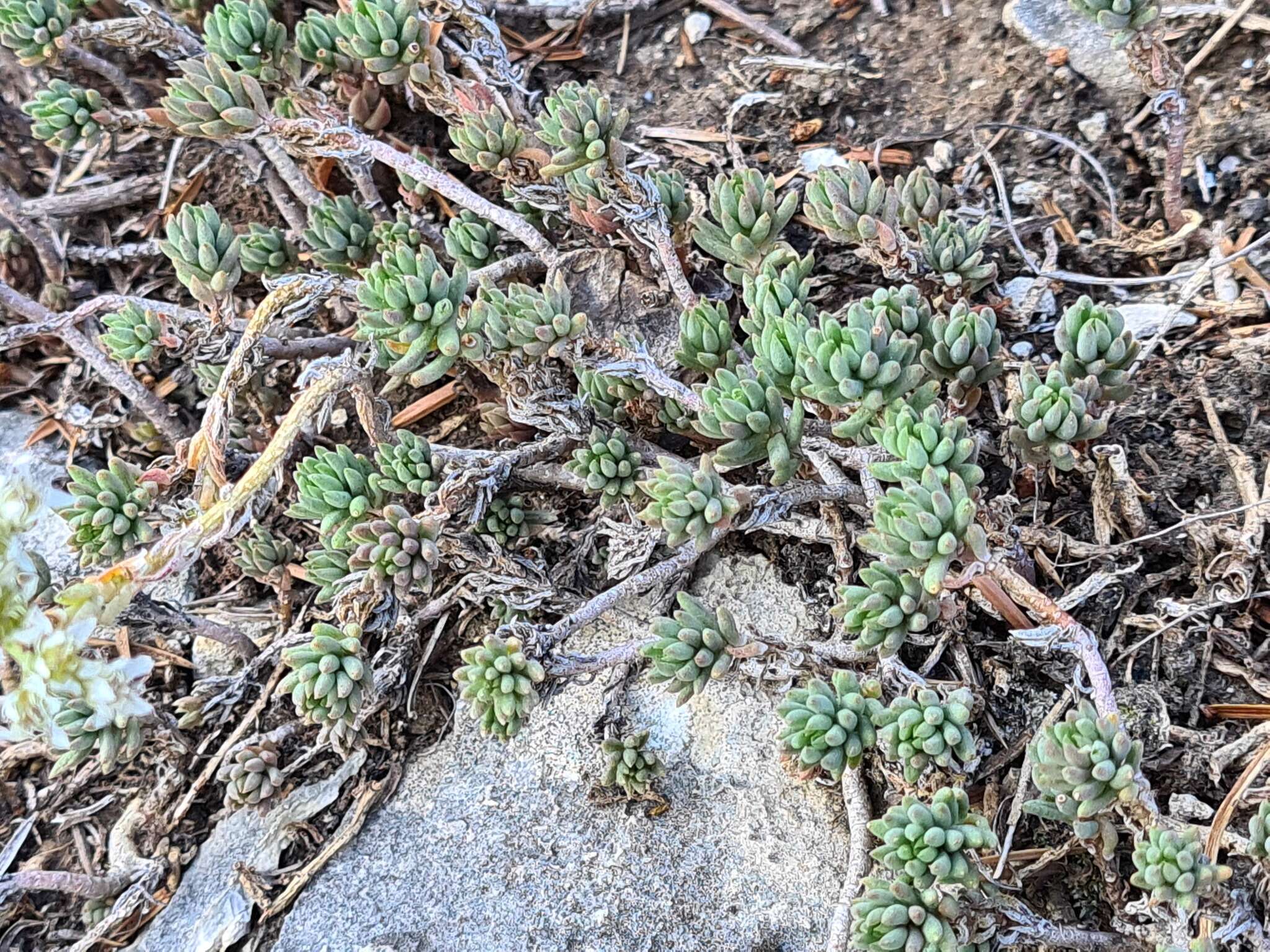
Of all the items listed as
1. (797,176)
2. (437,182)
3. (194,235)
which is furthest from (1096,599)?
(194,235)

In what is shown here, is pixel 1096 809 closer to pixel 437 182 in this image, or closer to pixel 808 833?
pixel 808 833

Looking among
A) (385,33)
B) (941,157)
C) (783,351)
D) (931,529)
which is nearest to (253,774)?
(783,351)

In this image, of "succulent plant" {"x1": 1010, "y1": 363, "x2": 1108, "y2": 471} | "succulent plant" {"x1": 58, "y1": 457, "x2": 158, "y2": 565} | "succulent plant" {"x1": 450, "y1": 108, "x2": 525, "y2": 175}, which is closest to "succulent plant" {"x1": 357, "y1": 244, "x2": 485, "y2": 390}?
"succulent plant" {"x1": 450, "y1": 108, "x2": 525, "y2": 175}

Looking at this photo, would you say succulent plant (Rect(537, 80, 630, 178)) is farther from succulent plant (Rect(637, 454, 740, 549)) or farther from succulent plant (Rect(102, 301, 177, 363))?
succulent plant (Rect(102, 301, 177, 363))

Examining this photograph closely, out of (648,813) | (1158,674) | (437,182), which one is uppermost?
(437,182)

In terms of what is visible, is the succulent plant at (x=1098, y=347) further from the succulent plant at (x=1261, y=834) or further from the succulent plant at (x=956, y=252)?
the succulent plant at (x=1261, y=834)

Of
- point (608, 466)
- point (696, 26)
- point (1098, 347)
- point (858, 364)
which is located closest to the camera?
point (858, 364)

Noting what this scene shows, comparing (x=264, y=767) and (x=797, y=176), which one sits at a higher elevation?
(x=797, y=176)

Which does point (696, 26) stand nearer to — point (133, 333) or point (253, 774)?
point (133, 333)
